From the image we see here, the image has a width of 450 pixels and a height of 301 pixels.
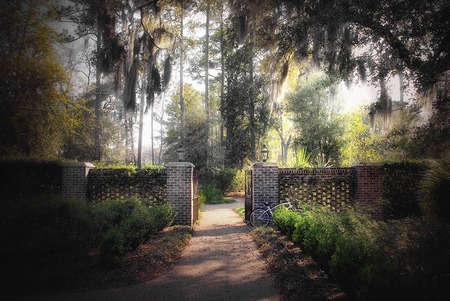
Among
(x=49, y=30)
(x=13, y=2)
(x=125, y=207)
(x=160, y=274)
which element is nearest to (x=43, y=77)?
(x=49, y=30)

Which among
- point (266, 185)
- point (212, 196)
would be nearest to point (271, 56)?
point (266, 185)

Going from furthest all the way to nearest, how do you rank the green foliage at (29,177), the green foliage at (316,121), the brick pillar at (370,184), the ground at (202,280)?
the green foliage at (316,121) → the brick pillar at (370,184) → the green foliage at (29,177) → the ground at (202,280)

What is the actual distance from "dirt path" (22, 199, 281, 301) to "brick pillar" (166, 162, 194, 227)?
1.51m

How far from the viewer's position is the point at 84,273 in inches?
184

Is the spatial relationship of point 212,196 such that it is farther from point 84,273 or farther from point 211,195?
point 84,273

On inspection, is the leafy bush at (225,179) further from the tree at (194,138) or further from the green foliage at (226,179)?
the tree at (194,138)

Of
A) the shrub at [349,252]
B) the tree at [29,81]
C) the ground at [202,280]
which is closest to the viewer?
the shrub at [349,252]

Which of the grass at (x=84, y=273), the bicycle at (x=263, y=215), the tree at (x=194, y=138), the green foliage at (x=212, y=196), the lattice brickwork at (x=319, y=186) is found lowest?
the green foliage at (x=212, y=196)

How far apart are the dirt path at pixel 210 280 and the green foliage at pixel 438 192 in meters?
3.19

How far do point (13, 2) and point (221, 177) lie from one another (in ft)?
49.7

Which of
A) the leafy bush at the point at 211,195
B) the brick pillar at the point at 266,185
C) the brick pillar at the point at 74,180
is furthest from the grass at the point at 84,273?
the leafy bush at the point at 211,195

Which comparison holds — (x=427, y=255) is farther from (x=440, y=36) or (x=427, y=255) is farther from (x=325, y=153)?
(x=325, y=153)

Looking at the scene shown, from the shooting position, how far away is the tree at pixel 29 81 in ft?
33.2

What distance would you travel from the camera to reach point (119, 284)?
4.32 metres
